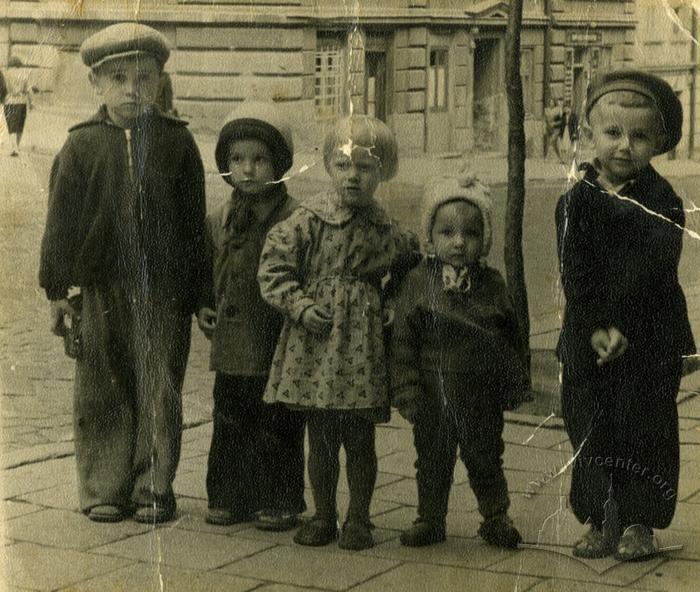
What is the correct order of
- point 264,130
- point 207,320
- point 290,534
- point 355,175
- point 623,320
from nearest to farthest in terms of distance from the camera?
point 623,320 → point 355,175 → point 264,130 → point 290,534 → point 207,320

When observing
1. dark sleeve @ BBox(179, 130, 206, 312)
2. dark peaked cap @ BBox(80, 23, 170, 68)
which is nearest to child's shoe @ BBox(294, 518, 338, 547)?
dark sleeve @ BBox(179, 130, 206, 312)

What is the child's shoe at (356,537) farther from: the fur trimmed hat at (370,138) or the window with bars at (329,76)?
the window with bars at (329,76)

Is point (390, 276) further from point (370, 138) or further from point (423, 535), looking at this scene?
point (423, 535)

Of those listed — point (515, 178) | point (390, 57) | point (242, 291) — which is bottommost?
point (242, 291)

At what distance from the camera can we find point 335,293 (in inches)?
189

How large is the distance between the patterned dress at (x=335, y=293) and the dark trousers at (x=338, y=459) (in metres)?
0.07

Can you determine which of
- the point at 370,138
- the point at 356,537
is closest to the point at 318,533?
the point at 356,537

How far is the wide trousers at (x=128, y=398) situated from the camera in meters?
5.18

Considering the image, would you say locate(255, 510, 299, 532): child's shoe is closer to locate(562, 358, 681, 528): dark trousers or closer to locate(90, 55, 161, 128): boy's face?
locate(562, 358, 681, 528): dark trousers

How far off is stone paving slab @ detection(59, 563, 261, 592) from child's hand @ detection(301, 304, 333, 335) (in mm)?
832

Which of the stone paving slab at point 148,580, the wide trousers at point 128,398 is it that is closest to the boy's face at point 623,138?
the wide trousers at point 128,398

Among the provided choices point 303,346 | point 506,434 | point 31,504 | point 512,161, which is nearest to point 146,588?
point 31,504

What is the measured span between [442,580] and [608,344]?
876 millimetres

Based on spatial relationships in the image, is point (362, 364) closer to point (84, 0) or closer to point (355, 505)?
point (355, 505)
